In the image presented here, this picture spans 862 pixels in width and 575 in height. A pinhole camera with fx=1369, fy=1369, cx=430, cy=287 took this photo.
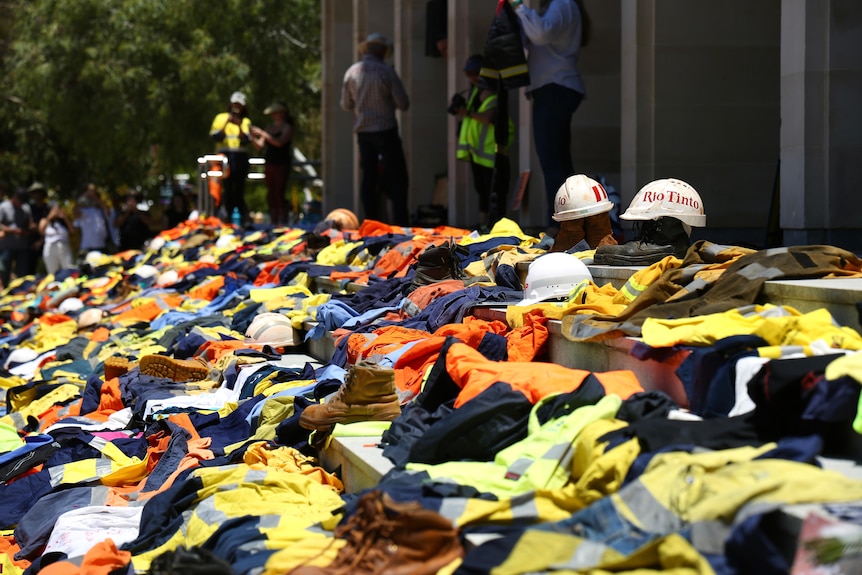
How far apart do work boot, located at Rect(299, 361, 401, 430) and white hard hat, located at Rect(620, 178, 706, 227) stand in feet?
7.72

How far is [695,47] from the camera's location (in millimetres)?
12172

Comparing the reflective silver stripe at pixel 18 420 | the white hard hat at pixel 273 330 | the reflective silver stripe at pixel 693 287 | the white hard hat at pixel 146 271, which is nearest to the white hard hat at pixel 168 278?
the white hard hat at pixel 146 271

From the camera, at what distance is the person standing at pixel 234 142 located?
19719mm

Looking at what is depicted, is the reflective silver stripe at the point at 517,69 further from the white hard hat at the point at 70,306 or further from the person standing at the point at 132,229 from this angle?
the person standing at the point at 132,229

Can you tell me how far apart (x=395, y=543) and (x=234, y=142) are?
52.2 ft

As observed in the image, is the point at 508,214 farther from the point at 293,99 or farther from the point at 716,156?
the point at 293,99

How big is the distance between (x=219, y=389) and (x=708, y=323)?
4.06 m

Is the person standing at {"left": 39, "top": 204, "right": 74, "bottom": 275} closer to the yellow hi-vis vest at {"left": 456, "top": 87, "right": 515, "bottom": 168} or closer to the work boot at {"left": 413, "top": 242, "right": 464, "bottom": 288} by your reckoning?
the yellow hi-vis vest at {"left": 456, "top": 87, "right": 515, "bottom": 168}

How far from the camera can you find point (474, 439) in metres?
5.25

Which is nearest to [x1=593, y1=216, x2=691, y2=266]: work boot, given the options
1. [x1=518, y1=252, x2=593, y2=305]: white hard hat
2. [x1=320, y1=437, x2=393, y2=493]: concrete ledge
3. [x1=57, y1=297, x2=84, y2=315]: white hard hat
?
[x1=518, y1=252, x2=593, y2=305]: white hard hat

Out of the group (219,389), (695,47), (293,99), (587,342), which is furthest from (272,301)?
(293,99)

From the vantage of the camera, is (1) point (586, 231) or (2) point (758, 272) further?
(1) point (586, 231)

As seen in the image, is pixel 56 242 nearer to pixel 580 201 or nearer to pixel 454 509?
pixel 580 201

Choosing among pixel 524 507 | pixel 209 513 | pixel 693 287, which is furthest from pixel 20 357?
pixel 524 507
